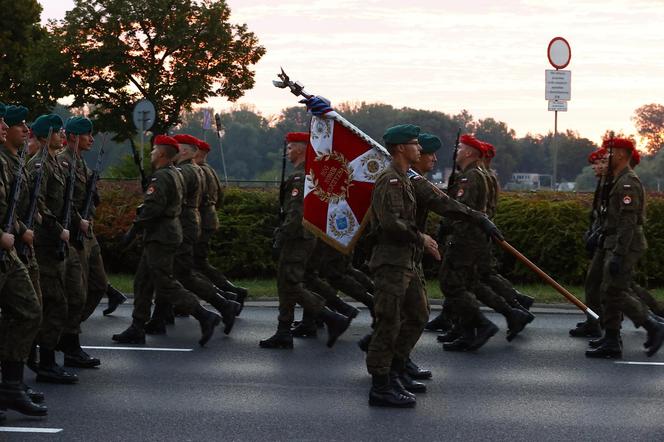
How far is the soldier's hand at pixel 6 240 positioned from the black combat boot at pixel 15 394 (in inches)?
35.4

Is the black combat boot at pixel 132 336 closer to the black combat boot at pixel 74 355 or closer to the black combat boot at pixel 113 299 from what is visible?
the black combat boot at pixel 74 355

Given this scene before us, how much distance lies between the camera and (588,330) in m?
11.9

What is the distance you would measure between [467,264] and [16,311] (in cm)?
491

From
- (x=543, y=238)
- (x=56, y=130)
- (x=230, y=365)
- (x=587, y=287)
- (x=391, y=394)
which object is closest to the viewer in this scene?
(x=391, y=394)

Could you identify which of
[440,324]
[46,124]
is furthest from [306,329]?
[46,124]

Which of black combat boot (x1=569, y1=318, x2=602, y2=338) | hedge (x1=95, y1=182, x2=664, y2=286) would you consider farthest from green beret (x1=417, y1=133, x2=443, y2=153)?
hedge (x1=95, y1=182, x2=664, y2=286)

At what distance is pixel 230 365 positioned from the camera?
984 cm

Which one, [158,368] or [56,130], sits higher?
[56,130]

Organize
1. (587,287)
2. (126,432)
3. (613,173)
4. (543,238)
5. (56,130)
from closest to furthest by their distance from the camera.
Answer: (126,432) → (56,130) → (613,173) → (587,287) → (543,238)

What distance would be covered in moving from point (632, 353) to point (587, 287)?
1.01 metres

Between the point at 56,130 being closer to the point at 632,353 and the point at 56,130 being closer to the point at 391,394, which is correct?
the point at 391,394

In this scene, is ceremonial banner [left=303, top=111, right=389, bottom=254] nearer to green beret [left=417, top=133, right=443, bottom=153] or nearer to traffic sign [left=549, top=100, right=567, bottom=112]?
green beret [left=417, top=133, right=443, bottom=153]

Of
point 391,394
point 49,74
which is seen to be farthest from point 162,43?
point 391,394

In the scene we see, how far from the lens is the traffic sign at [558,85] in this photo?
60.8 feet
